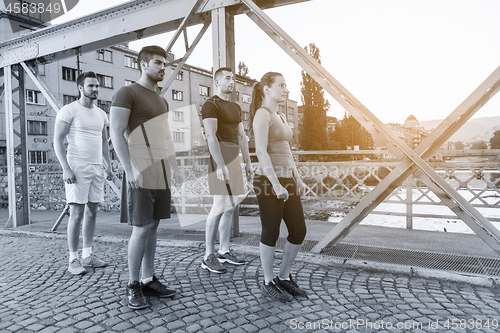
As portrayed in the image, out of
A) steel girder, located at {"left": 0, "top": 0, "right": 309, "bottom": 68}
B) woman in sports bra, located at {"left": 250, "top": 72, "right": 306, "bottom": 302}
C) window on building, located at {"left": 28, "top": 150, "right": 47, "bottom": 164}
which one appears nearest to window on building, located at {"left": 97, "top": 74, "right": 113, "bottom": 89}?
window on building, located at {"left": 28, "top": 150, "right": 47, "bottom": 164}

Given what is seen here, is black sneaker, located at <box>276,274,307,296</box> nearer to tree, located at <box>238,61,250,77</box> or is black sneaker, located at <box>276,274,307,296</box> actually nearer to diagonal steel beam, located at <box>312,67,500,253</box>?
diagonal steel beam, located at <box>312,67,500,253</box>

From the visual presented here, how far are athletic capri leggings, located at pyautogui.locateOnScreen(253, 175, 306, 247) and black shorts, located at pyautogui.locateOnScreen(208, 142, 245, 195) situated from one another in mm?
847

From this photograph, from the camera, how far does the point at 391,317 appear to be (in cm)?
279

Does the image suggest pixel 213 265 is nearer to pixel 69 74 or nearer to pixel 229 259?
pixel 229 259

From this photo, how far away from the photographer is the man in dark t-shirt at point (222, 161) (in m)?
3.88

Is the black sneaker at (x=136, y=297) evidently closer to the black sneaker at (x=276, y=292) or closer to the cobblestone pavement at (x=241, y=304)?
the cobblestone pavement at (x=241, y=304)

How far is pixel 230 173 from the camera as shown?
4.06 metres

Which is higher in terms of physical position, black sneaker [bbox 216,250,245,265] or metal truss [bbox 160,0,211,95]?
metal truss [bbox 160,0,211,95]

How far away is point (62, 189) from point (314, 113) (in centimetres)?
3377

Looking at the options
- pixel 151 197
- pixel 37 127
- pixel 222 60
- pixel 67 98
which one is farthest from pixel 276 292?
pixel 67 98

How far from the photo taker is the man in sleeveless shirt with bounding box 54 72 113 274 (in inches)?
168

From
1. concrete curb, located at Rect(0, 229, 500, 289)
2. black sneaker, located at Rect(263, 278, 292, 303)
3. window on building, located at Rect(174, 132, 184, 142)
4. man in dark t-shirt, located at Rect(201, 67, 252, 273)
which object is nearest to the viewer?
black sneaker, located at Rect(263, 278, 292, 303)

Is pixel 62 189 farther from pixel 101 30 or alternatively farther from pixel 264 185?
pixel 264 185

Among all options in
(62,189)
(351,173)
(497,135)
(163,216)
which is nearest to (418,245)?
(351,173)
